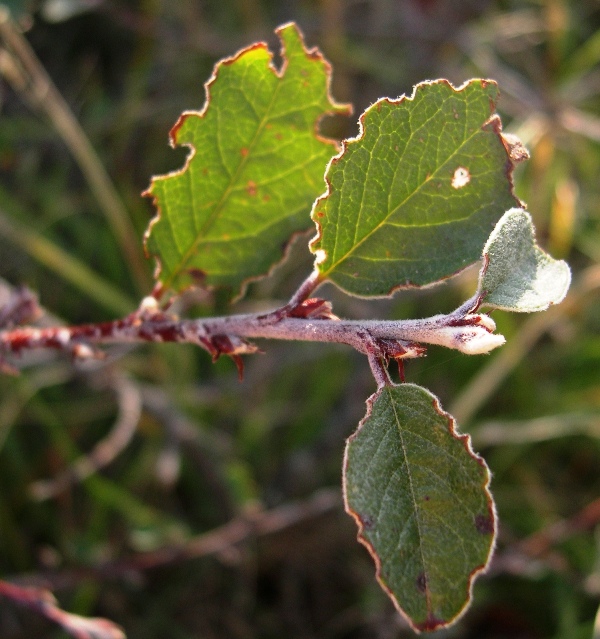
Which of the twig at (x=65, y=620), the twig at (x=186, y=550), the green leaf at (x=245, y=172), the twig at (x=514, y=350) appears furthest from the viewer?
the twig at (x=514, y=350)

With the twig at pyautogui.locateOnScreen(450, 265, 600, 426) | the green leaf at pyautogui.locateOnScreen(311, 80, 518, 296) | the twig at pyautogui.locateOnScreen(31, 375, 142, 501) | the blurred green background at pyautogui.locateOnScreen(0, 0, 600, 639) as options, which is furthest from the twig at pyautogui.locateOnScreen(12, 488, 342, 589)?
the green leaf at pyautogui.locateOnScreen(311, 80, 518, 296)

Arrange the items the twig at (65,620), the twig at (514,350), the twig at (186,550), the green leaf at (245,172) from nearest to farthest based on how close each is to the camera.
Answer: the green leaf at (245,172) → the twig at (65,620) → the twig at (186,550) → the twig at (514,350)

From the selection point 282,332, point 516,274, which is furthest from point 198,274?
point 516,274

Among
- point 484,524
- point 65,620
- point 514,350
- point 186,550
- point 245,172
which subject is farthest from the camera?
point 514,350

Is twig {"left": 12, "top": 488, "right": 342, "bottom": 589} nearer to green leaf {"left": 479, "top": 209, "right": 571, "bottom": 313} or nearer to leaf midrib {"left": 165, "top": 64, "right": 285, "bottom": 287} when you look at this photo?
leaf midrib {"left": 165, "top": 64, "right": 285, "bottom": 287}

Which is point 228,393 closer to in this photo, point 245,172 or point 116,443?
point 116,443

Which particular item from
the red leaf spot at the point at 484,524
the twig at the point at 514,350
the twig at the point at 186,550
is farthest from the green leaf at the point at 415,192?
the twig at the point at 514,350

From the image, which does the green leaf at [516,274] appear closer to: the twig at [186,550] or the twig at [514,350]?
the twig at [186,550]
